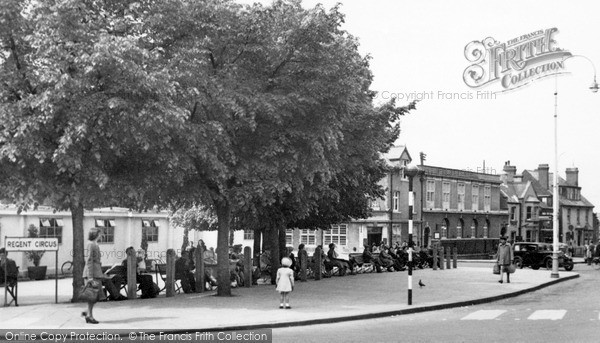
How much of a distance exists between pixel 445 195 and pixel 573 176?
36.6m

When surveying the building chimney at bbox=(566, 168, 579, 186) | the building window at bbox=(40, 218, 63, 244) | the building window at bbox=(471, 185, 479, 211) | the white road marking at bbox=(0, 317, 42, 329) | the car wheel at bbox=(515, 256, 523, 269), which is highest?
the building chimney at bbox=(566, 168, 579, 186)

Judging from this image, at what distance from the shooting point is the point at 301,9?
70.3ft

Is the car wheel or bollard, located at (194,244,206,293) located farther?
the car wheel

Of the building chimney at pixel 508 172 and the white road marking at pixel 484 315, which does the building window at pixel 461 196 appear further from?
the white road marking at pixel 484 315

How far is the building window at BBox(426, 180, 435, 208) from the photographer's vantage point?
2854 inches

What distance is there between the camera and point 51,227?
122ft

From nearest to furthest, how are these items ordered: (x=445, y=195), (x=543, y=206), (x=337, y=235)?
(x=337, y=235) < (x=445, y=195) < (x=543, y=206)

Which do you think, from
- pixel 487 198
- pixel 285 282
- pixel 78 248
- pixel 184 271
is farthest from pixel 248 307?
pixel 487 198

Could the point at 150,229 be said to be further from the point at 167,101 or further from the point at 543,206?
the point at 543,206

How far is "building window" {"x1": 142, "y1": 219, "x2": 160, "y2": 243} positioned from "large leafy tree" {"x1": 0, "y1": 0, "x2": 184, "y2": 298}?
2520 cm

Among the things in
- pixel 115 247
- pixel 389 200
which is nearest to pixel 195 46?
pixel 115 247

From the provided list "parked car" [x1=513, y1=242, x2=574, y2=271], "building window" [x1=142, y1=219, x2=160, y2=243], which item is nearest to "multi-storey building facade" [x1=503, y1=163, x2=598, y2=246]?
"parked car" [x1=513, y1=242, x2=574, y2=271]

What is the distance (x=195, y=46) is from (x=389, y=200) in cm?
4880

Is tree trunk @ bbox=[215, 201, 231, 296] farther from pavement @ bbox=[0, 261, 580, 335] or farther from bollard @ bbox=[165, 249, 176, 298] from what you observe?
bollard @ bbox=[165, 249, 176, 298]
